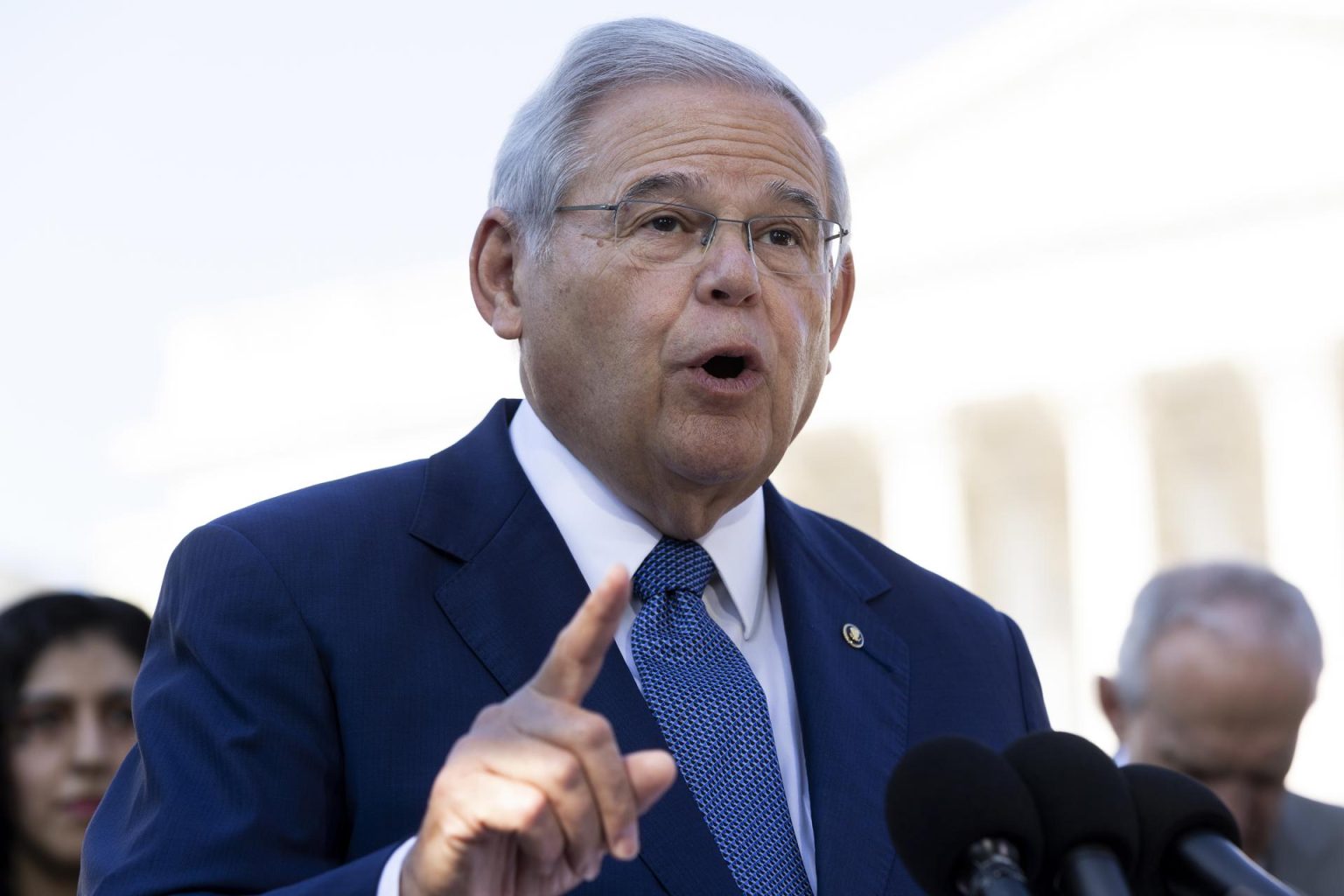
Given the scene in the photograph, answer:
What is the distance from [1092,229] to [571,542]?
116 ft

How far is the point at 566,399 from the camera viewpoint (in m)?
3.71

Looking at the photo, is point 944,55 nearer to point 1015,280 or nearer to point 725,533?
point 1015,280

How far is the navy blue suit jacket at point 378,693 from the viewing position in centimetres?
299

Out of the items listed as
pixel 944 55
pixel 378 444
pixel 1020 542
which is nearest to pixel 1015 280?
pixel 944 55

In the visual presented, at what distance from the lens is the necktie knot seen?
3.58m

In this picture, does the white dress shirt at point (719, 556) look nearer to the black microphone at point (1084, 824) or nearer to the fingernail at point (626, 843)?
the black microphone at point (1084, 824)

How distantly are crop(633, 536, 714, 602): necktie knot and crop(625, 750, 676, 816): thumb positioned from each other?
1.26m

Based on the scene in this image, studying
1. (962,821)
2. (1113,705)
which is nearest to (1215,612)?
(1113,705)

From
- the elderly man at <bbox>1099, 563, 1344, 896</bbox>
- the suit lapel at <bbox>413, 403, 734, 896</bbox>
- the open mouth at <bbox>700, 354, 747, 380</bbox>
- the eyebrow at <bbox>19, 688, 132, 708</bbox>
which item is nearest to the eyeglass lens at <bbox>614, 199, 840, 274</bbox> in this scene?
the open mouth at <bbox>700, 354, 747, 380</bbox>

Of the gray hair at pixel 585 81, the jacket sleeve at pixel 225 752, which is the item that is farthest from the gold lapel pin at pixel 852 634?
the jacket sleeve at pixel 225 752

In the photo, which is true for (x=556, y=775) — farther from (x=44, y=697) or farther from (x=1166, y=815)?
(x=44, y=697)

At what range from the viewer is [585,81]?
12.3 feet

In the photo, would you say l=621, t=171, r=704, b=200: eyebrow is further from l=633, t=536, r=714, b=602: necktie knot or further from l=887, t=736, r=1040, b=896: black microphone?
l=887, t=736, r=1040, b=896: black microphone

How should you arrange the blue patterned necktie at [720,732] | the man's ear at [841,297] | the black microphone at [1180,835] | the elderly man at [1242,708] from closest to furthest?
the black microphone at [1180,835]
the blue patterned necktie at [720,732]
the man's ear at [841,297]
the elderly man at [1242,708]
